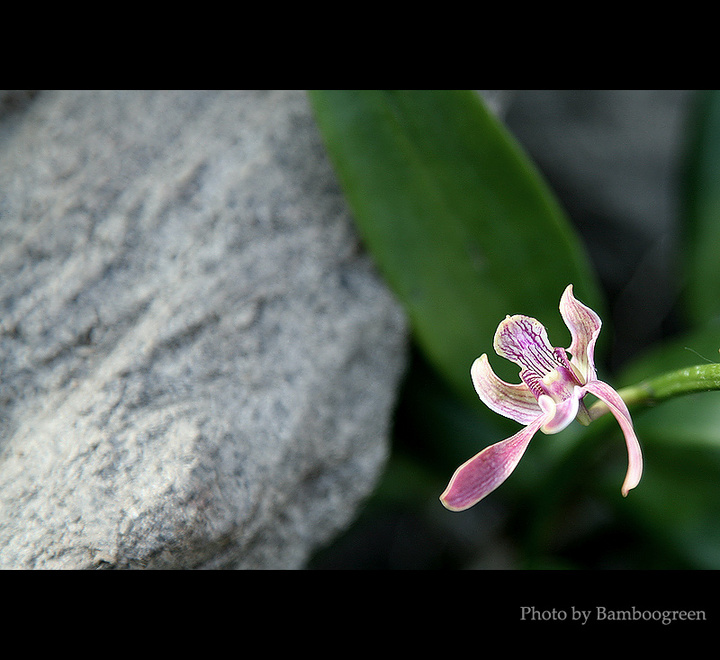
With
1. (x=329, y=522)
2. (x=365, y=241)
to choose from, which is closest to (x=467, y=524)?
(x=329, y=522)

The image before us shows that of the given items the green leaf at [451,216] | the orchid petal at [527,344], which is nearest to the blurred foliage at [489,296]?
the green leaf at [451,216]

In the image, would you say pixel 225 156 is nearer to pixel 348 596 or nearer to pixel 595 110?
pixel 348 596

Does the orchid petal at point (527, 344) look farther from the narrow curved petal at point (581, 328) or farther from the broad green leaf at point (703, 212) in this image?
the broad green leaf at point (703, 212)

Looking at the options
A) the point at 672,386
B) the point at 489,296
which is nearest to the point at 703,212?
the point at 489,296

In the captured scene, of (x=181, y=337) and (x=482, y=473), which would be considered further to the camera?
(x=181, y=337)

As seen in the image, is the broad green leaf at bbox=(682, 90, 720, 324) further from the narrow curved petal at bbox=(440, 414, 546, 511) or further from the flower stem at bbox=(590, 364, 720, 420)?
the narrow curved petal at bbox=(440, 414, 546, 511)

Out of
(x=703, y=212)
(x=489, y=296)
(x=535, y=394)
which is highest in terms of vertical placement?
(x=535, y=394)

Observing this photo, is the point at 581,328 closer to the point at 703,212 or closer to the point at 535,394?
the point at 535,394
